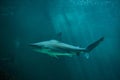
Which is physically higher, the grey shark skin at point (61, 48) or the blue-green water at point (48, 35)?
the blue-green water at point (48, 35)

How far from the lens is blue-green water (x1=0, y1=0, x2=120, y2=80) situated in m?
19.7

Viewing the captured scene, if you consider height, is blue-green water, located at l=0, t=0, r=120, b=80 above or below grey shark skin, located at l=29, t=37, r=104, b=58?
above

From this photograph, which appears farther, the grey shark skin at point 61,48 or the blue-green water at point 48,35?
the blue-green water at point 48,35

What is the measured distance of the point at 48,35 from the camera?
24.0 m

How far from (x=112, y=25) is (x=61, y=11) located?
11235 millimetres

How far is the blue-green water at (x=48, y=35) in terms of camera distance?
19.7 m

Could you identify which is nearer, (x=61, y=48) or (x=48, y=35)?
(x=61, y=48)

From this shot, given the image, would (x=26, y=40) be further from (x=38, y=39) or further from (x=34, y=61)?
(x=34, y=61)

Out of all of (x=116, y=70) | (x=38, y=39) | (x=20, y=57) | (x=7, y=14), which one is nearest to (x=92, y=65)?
(x=116, y=70)

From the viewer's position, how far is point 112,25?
108 ft

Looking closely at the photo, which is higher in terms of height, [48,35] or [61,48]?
[48,35]

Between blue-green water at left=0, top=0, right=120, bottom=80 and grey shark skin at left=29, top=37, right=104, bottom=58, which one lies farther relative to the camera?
blue-green water at left=0, top=0, right=120, bottom=80

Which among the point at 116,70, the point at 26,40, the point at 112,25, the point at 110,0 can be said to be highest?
the point at 112,25

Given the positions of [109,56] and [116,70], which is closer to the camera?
[116,70]
